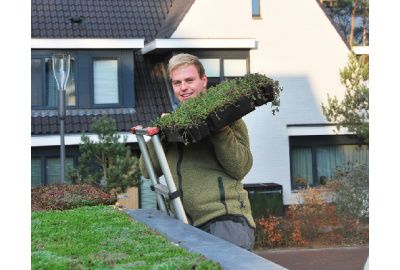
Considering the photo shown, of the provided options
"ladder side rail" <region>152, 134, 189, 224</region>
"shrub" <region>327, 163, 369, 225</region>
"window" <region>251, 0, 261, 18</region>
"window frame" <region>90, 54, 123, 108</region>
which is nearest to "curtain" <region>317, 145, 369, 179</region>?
"shrub" <region>327, 163, 369, 225</region>

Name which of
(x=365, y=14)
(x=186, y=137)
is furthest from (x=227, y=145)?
(x=365, y=14)

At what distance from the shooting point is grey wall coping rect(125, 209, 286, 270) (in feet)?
10.1

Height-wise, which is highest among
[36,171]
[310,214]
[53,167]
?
[53,167]

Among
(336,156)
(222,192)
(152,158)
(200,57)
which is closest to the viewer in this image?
(222,192)

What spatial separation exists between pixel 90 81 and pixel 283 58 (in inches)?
239

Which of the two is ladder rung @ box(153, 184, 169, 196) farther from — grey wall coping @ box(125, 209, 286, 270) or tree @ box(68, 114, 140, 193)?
tree @ box(68, 114, 140, 193)

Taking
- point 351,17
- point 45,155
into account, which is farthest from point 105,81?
point 351,17

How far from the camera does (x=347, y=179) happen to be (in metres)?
16.6

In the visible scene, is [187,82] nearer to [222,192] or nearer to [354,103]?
[222,192]

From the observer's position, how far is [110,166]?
14078 millimetres

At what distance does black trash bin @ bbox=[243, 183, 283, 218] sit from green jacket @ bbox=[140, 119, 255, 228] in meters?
12.1

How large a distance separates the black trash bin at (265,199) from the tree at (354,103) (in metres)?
2.66

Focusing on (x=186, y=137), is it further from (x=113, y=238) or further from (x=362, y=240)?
(x=362, y=240)

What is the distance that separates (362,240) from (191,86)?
12.8 m
